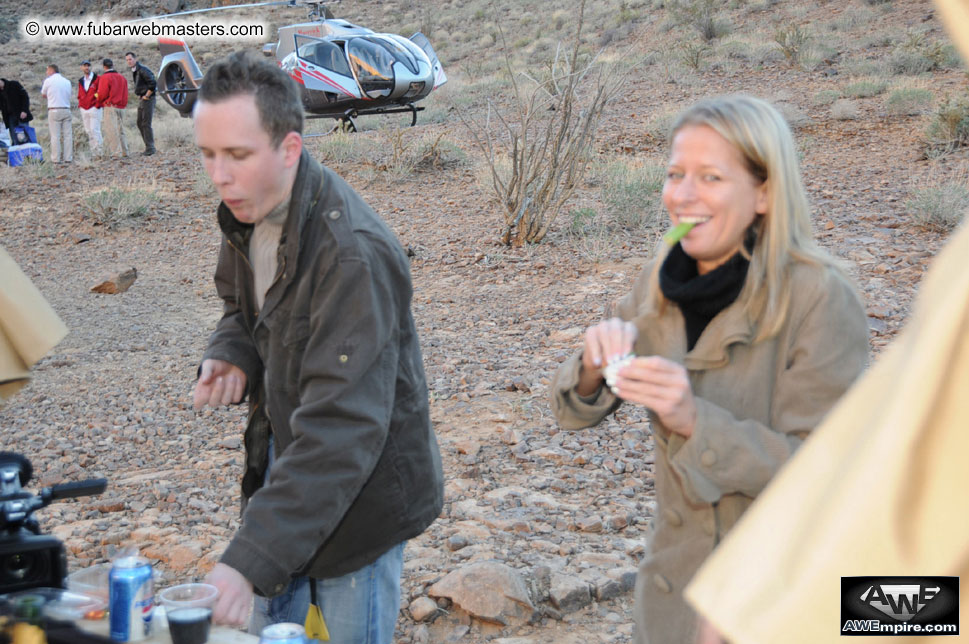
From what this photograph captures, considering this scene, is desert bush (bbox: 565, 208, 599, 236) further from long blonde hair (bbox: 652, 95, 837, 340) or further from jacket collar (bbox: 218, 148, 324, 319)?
long blonde hair (bbox: 652, 95, 837, 340)

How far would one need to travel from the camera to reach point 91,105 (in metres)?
17.0

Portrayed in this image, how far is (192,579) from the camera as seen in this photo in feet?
12.8

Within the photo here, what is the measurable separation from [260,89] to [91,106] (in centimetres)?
1675

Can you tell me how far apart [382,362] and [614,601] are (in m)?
2.02

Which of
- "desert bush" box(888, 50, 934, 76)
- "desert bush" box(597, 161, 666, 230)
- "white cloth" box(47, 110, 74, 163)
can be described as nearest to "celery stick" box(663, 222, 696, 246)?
"desert bush" box(597, 161, 666, 230)

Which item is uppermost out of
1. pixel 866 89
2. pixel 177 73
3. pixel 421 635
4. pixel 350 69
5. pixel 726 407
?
pixel 177 73

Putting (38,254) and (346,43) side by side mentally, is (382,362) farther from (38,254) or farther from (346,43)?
(346,43)

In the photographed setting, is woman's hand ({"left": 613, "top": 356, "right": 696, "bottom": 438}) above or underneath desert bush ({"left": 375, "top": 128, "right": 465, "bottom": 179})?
underneath

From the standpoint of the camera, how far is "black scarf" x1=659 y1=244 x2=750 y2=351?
1856 mm

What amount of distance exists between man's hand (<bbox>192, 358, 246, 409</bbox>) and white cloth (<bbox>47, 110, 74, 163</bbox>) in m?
16.2

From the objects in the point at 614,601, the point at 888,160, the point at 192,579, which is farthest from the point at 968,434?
the point at 888,160

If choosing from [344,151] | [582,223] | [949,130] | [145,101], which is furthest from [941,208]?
[145,101]

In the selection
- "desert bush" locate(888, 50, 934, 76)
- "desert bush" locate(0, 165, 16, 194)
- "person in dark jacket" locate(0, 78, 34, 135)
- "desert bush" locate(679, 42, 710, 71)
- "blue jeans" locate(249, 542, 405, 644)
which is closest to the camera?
"blue jeans" locate(249, 542, 405, 644)

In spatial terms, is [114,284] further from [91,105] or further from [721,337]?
[91,105]
